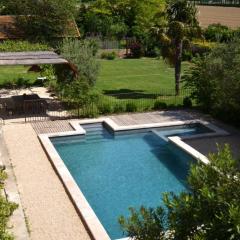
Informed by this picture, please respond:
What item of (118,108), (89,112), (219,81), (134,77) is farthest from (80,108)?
(134,77)

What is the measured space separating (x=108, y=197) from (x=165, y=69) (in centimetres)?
2422

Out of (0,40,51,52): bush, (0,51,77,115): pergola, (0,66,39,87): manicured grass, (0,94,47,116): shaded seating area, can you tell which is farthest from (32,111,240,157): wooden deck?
(0,40,51,52): bush

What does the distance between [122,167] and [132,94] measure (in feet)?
37.3

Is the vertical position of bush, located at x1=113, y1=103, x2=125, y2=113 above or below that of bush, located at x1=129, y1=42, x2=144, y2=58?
below

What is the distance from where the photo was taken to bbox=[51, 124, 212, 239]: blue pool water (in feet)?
47.3

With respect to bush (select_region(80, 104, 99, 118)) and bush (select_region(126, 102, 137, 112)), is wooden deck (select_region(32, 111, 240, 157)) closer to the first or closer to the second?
bush (select_region(126, 102, 137, 112))

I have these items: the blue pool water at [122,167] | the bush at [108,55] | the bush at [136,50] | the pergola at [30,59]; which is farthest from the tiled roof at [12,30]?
the blue pool water at [122,167]

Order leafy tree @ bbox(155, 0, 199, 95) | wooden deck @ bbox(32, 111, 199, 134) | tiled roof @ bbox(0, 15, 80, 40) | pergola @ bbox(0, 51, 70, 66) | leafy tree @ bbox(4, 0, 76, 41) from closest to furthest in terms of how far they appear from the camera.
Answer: wooden deck @ bbox(32, 111, 199, 134) → pergola @ bbox(0, 51, 70, 66) → leafy tree @ bbox(155, 0, 199, 95) → tiled roof @ bbox(0, 15, 80, 40) → leafy tree @ bbox(4, 0, 76, 41)

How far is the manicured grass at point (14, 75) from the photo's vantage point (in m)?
30.6

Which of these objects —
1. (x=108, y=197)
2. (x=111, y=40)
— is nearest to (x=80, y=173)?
(x=108, y=197)

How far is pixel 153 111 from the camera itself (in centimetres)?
2423

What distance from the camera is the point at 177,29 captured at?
2623cm

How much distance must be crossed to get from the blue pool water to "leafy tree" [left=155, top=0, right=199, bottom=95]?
6699 millimetres

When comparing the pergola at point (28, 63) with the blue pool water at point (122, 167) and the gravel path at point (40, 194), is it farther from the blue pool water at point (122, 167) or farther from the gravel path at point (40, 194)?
the gravel path at point (40, 194)
